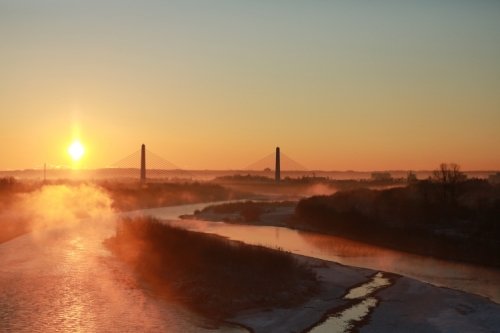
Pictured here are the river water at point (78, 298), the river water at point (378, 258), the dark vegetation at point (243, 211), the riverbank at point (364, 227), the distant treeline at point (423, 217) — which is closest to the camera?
the river water at point (78, 298)

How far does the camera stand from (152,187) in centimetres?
10831

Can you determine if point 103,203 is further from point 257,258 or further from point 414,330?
point 414,330

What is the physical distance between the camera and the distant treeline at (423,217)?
37625 mm

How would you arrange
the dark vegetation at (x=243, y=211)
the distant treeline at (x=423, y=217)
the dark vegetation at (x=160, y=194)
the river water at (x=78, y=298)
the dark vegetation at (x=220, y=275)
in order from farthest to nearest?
the dark vegetation at (x=160, y=194), the dark vegetation at (x=243, y=211), the distant treeline at (x=423, y=217), the dark vegetation at (x=220, y=275), the river water at (x=78, y=298)

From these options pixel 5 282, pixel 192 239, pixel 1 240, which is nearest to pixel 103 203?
pixel 1 240

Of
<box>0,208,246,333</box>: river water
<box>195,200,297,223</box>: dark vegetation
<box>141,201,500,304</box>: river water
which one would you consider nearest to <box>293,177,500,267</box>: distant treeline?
<box>141,201,500,304</box>: river water

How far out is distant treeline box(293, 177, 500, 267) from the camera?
123 feet

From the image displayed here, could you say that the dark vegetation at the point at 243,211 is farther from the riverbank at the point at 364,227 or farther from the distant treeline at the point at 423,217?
the distant treeline at the point at 423,217

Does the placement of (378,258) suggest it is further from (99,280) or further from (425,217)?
(99,280)

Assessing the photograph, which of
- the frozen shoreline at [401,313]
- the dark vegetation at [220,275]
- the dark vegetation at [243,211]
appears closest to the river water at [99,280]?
the dark vegetation at [220,275]

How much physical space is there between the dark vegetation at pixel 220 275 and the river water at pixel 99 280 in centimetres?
98

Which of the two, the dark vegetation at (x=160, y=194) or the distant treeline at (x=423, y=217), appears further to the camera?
the dark vegetation at (x=160, y=194)

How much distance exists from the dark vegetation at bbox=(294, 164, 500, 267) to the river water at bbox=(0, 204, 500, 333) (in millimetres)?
3163

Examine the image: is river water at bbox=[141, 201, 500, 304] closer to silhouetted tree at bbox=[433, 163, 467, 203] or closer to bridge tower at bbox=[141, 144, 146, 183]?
silhouetted tree at bbox=[433, 163, 467, 203]
